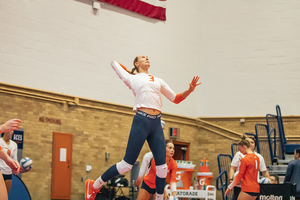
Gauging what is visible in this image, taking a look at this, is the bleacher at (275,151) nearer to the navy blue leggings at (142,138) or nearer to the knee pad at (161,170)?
the knee pad at (161,170)

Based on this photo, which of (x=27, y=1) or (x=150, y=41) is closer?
(x=27, y=1)

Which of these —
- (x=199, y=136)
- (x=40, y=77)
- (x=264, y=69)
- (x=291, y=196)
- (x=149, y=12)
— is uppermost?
(x=149, y=12)

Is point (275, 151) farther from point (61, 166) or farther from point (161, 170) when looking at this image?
point (161, 170)

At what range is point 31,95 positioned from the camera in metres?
10.8

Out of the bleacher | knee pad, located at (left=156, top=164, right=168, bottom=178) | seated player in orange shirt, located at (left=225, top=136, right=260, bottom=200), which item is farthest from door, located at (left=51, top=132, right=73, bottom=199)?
knee pad, located at (left=156, top=164, right=168, bottom=178)

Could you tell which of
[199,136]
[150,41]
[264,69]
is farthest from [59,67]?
[264,69]

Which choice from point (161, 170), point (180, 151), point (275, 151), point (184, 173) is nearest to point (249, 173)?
point (161, 170)

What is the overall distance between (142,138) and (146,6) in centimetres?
1058

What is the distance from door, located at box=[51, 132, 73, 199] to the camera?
1110 centimetres

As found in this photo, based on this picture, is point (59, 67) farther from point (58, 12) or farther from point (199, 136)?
point (199, 136)

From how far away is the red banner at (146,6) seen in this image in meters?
13.6

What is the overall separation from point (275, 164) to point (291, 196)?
4.01 metres

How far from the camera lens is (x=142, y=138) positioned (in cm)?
452

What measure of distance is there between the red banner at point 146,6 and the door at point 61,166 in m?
5.01
